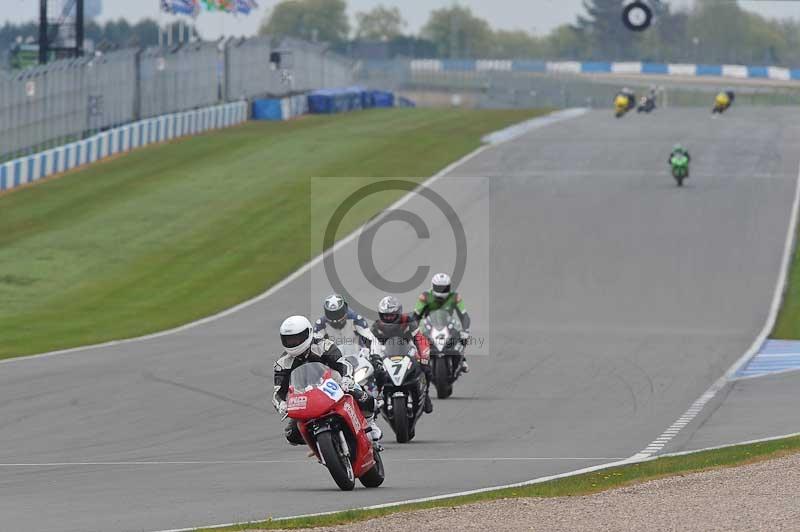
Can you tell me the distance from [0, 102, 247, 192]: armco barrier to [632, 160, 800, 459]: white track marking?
2306 centimetres

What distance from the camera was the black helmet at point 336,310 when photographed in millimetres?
15742

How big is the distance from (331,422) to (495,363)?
37.0ft

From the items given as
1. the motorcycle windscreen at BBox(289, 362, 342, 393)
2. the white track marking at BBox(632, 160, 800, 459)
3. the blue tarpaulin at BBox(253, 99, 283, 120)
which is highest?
the blue tarpaulin at BBox(253, 99, 283, 120)

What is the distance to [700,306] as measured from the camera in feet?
98.6

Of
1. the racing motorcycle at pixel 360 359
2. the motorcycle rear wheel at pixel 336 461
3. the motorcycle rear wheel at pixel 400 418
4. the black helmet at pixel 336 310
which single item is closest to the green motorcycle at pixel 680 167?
the motorcycle rear wheel at pixel 400 418

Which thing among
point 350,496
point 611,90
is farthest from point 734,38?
point 350,496

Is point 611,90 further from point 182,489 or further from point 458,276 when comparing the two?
point 182,489

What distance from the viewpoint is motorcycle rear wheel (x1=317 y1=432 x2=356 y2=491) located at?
40.6ft

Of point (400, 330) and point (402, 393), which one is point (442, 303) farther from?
point (402, 393)

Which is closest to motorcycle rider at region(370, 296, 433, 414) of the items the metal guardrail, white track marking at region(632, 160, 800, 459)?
white track marking at region(632, 160, 800, 459)

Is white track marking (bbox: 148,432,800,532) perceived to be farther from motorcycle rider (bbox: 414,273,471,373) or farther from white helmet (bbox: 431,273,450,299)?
white helmet (bbox: 431,273,450,299)

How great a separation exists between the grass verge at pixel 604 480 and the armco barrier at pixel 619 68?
92271 millimetres

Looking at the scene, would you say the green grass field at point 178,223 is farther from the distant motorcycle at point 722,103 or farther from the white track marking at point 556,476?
the white track marking at point 556,476

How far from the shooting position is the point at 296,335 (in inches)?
492
